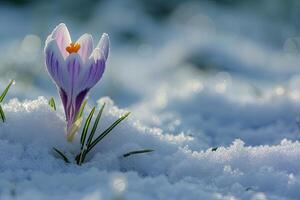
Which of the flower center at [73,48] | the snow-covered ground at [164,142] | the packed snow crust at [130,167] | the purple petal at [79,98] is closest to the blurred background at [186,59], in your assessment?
the snow-covered ground at [164,142]

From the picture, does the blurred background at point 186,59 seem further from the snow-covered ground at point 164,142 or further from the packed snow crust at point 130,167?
the packed snow crust at point 130,167

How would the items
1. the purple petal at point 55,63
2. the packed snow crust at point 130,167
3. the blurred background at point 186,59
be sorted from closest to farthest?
the packed snow crust at point 130,167 → the purple petal at point 55,63 → the blurred background at point 186,59

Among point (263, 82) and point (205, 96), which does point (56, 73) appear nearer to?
point (205, 96)

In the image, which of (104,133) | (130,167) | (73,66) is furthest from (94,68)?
(130,167)

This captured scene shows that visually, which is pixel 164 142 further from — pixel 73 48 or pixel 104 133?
pixel 73 48

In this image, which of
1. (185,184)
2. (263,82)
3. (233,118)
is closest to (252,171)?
(185,184)

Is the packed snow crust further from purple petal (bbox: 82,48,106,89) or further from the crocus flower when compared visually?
purple petal (bbox: 82,48,106,89)
